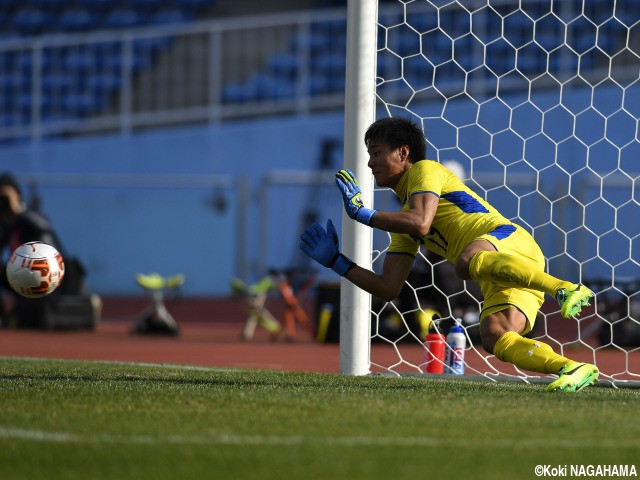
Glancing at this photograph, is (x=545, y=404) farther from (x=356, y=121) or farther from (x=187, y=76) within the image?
(x=187, y=76)

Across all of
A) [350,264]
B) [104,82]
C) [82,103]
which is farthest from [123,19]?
[350,264]

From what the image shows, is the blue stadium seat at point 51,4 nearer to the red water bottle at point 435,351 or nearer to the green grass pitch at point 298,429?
the red water bottle at point 435,351

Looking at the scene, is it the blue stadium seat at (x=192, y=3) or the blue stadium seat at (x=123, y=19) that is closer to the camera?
the blue stadium seat at (x=123, y=19)

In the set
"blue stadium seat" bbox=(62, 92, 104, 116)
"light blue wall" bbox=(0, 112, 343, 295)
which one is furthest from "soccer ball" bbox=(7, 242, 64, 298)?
"blue stadium seat" bbox=(62, 92, 104, 116)

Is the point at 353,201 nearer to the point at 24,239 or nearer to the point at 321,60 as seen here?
the point at 24,239

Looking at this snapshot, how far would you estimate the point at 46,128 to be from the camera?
62.3ft

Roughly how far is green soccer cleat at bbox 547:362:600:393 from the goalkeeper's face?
1.46 metres

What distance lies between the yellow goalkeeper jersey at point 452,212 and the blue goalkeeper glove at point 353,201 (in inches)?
10.2

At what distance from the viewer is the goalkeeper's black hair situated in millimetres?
6457

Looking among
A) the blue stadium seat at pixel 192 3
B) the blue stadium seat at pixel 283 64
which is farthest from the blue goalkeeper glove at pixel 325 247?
the blue stadium seat at pixel 192 3

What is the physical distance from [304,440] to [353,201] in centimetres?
Answer: 217

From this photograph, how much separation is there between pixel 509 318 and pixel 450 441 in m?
2.08

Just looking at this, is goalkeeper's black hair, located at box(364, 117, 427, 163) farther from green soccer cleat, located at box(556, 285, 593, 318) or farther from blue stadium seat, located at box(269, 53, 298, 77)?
blue stadium seat, located at box(269, 53, 298, 77)

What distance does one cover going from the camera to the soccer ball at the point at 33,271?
6.75 m
